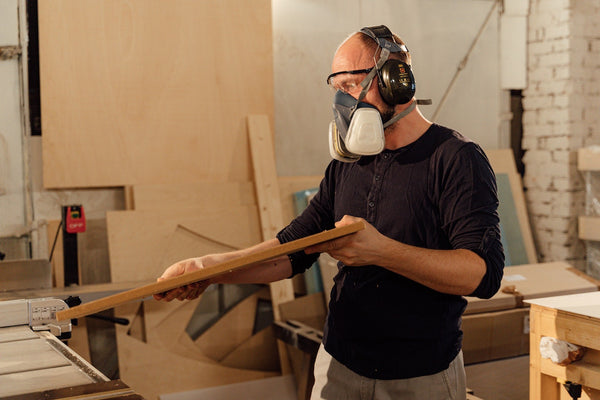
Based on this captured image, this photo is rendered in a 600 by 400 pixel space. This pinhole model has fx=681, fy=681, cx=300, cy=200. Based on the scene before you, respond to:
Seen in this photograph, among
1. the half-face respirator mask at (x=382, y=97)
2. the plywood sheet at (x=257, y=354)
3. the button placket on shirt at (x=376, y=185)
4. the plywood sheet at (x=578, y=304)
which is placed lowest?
the plywood sheet at (x=257, y=354)

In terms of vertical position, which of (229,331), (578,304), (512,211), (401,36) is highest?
(401,36)

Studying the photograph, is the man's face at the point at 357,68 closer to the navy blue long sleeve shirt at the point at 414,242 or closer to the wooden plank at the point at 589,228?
the navy blue long sleeve shirt at the point at 414,242

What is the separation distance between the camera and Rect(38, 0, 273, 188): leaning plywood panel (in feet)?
11.1

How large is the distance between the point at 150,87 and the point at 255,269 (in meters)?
2.05

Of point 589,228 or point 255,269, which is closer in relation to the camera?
point 255,269

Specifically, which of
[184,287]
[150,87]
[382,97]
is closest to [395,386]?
[184,287]

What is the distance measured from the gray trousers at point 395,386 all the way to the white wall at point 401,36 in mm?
2340

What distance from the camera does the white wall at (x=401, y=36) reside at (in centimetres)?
399

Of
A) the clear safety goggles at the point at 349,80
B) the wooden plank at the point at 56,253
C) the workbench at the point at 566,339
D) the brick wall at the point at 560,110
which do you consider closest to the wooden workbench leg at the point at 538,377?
the workbench at the point at 566,339

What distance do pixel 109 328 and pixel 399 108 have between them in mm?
2263

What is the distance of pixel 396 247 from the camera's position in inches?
58.5

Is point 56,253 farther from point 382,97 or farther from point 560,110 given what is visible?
point 560,110

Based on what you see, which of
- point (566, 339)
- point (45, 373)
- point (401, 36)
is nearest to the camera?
point (45, 373)

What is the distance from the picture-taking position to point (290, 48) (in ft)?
13.0
